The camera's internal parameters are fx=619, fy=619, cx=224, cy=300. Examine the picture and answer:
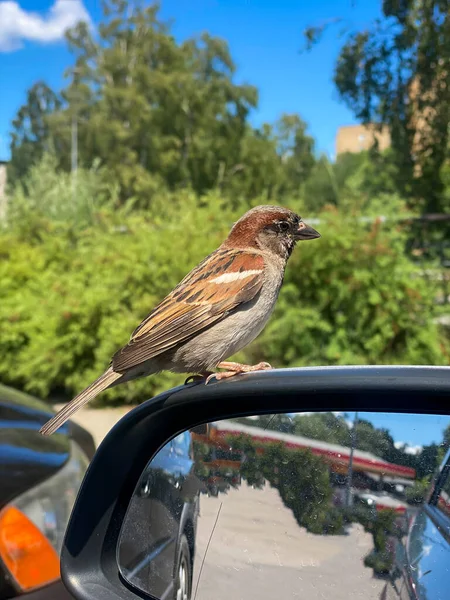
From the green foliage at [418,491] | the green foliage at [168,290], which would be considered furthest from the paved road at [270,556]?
the green foliage at [168,290]

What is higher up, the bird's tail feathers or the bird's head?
the bird's head

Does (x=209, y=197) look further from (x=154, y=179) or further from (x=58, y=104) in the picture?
(x=58, y=104)

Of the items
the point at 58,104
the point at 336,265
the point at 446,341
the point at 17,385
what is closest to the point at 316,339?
the point at 336,265

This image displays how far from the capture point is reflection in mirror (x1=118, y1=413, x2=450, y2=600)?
1.36 metres

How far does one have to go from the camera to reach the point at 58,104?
48.1 meters

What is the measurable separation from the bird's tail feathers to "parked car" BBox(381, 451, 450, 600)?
1222 millimetres

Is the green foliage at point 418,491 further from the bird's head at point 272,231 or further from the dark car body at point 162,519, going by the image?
the bird's head at point 272,231

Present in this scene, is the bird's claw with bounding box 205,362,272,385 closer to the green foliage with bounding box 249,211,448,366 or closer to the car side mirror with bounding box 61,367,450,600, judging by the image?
the car side mirror with bounding box 61,367,450,600

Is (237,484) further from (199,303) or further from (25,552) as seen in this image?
(25,552)

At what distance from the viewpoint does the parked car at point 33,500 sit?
7.97 ft

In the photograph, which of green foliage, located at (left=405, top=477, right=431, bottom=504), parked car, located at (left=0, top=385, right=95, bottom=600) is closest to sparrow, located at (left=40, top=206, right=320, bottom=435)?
parked car, located at (left=0, top=385, right=95, bottom=600)

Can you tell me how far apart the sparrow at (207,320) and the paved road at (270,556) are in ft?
2.86

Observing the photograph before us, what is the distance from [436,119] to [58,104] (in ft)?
144

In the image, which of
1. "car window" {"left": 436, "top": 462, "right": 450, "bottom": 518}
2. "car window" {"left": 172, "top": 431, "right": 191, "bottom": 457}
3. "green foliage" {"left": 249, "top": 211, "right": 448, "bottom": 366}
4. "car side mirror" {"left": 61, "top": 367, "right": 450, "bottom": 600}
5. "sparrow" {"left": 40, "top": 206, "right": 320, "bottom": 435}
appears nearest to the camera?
"car window" {"left": 436, "top": 462, "right": 450, "bottom": 518}
